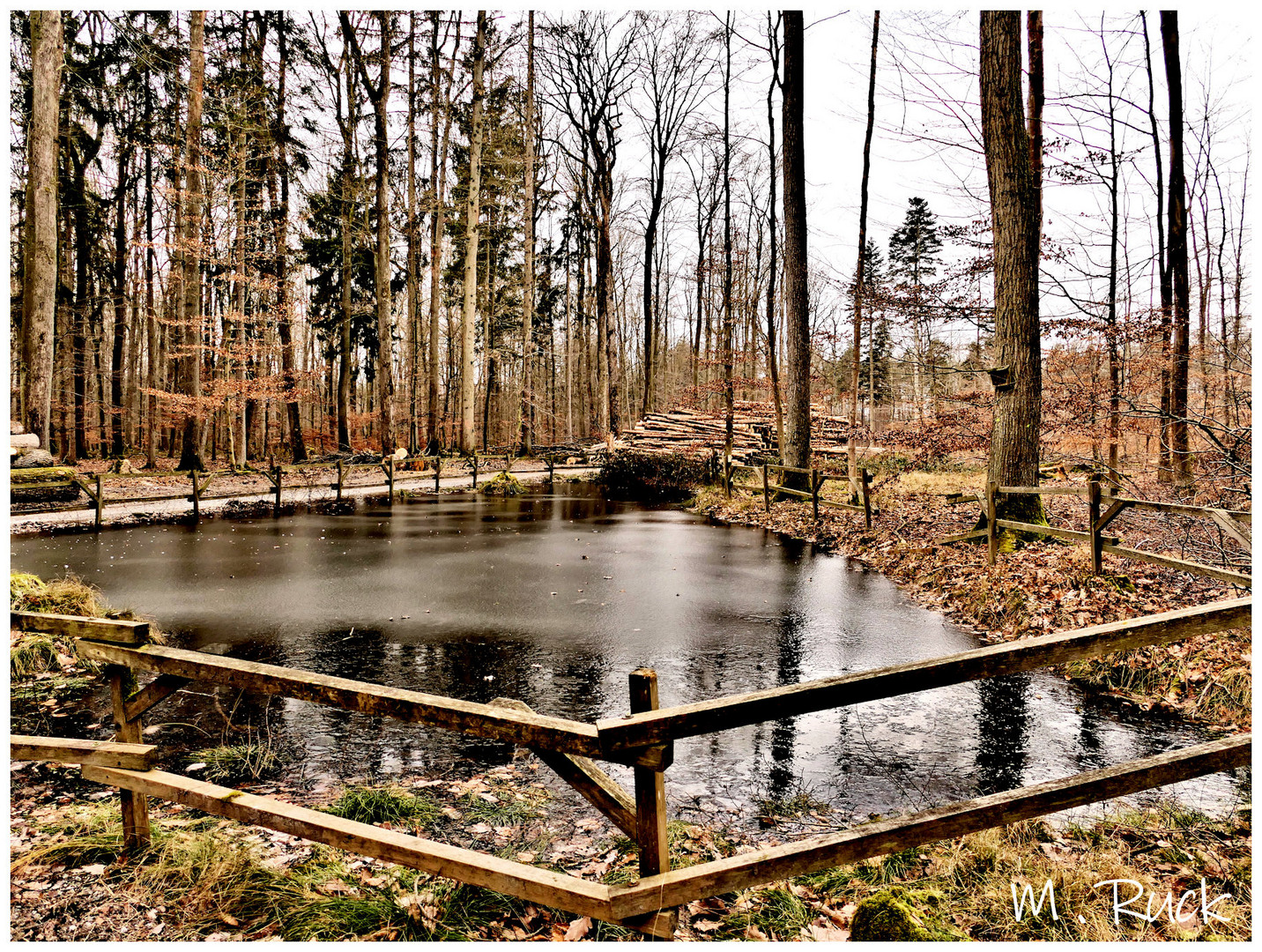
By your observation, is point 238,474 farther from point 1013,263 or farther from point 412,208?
point 1013,263

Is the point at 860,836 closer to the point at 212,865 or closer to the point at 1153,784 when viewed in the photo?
the point at 1153,784

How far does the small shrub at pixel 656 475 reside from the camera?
22.0 m

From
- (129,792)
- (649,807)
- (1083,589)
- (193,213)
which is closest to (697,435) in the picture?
(1083,589)

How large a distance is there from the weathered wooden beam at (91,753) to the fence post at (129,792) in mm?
84

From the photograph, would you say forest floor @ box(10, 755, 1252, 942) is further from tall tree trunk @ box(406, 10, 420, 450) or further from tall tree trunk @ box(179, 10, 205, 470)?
tall tree trunk @ box(406, 10, 420, 450)

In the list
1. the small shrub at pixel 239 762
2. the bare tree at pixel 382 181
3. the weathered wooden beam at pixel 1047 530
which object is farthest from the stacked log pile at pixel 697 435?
the small shrub at pixel 239 762

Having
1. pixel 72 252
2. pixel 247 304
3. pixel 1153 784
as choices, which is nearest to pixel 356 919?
pixel 1153 784

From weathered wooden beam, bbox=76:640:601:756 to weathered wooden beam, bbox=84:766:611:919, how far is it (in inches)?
19.9

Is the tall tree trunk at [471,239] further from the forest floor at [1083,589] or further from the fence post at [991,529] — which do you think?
the fence post at [991,529]

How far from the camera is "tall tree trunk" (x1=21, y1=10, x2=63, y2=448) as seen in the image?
1075 cm

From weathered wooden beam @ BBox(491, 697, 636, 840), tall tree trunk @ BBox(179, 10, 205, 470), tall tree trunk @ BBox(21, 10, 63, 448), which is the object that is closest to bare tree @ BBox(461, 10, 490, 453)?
tall tree trunk @ BBox(179, 10, 205, 470)

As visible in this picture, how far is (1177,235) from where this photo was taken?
12.0 metres

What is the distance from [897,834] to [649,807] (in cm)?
96

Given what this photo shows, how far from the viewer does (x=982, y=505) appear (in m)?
9.41
